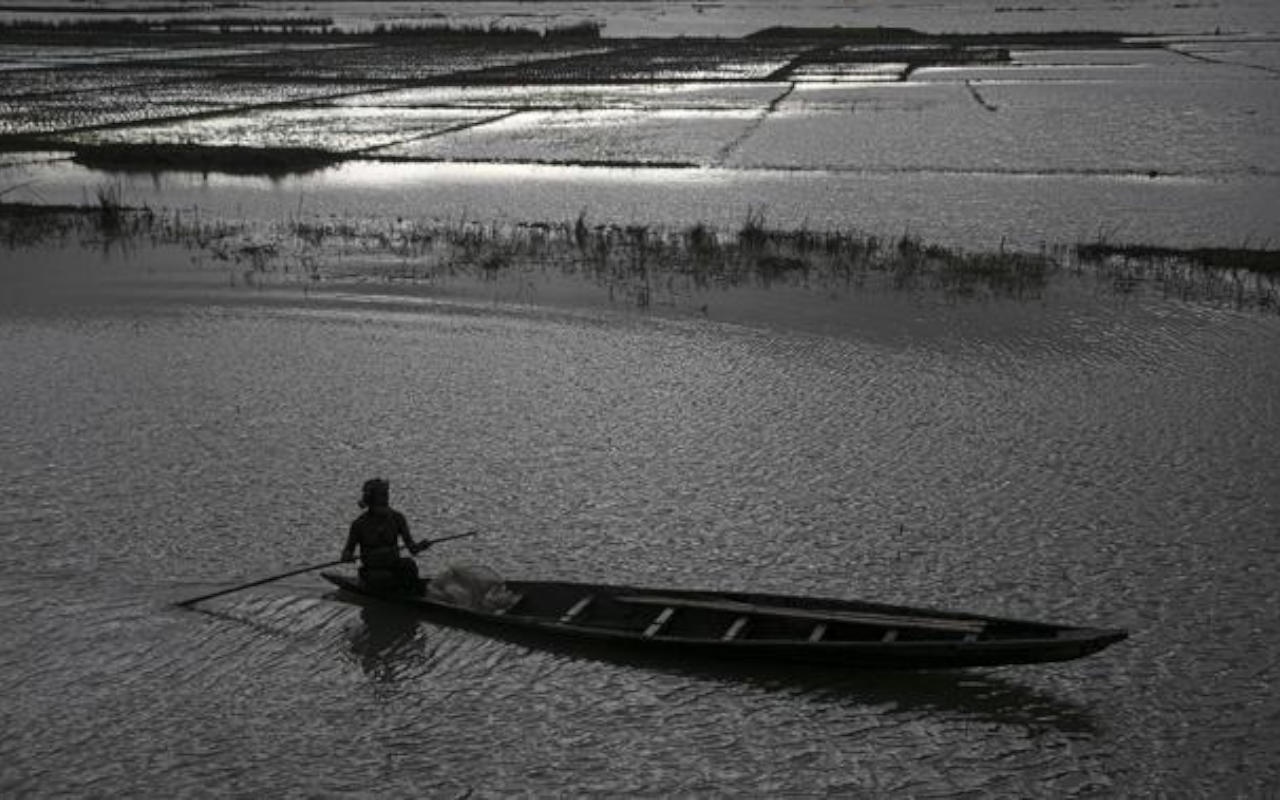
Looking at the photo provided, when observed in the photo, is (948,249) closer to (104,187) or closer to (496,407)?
(496,407)

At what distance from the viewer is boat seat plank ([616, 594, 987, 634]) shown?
802 centimetres

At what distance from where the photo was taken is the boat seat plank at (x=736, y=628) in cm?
838

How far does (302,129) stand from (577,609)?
29492mm

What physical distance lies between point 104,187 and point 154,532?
18642 millimetres

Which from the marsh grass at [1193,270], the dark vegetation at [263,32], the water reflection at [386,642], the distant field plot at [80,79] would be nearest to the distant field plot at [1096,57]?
the dark vegetation at [263,32]

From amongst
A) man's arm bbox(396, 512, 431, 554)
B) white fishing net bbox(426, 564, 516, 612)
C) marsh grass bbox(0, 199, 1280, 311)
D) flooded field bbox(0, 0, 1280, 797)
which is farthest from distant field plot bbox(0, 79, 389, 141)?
white fishing net bbox(426, 564, 516, 612)

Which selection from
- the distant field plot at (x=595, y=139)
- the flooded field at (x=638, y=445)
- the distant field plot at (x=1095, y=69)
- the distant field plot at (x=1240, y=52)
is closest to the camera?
the flooded field at (x=638, y=445)

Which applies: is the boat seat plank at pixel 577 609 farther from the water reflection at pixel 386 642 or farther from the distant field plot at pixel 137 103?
the distant field plot at pixel 137 103

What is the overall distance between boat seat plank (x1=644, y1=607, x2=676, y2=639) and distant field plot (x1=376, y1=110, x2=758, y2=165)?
70.8 feet

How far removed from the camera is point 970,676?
845 cm

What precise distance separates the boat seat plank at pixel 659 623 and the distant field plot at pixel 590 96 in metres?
33.4

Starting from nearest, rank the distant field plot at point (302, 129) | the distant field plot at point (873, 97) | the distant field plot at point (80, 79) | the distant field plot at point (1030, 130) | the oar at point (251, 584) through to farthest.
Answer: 1. the oar at point (251, 584)
2. the distant field plot at point (1030, 130)
3. the distant field plot at point (302, 129)
4. the distant field plot at point (873, 97)
5. the distant field plot at point (80, 79)

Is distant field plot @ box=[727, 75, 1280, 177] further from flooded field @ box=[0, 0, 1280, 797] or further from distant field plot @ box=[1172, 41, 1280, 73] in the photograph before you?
distant field plot @ box=[1172, 41, 1280, 73]

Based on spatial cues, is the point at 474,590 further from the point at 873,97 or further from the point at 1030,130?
the point at 873,97
